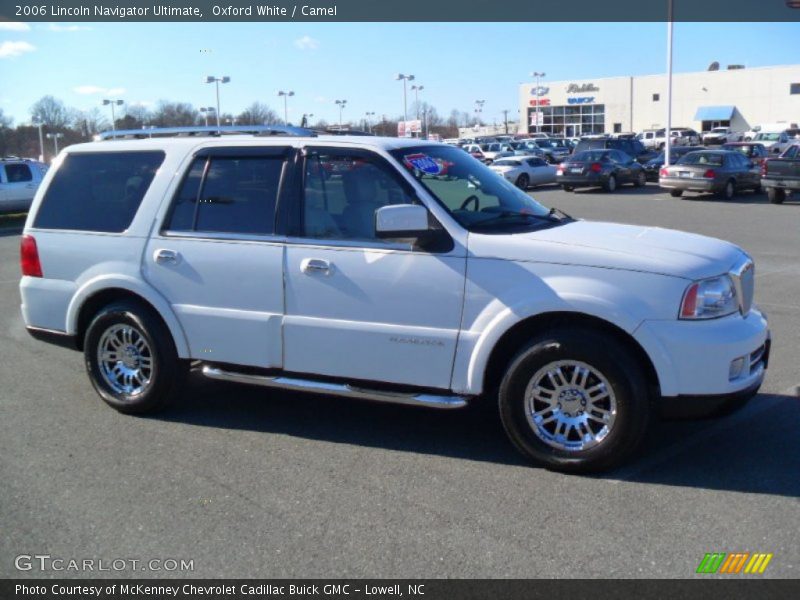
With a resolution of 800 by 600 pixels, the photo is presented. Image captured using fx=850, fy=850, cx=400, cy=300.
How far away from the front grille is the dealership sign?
9661 cm

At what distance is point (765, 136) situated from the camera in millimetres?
58094

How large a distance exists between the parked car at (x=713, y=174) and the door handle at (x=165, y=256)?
2473 cm

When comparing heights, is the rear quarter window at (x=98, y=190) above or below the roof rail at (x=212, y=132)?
below

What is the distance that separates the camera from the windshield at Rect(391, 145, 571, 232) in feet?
17.7

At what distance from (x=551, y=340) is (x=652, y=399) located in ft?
2.24

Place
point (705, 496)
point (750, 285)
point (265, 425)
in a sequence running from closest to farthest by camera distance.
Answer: point (705, 496)
point (750, 285)
point (265, 425)

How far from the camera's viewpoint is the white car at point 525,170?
34250 mm

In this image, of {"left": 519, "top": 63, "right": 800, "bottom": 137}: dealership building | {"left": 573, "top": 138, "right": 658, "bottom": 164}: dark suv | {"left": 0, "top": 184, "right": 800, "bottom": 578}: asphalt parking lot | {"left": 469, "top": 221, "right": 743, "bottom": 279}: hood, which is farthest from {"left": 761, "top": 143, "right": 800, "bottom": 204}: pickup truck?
{"left": 519, "top": 63, "right": 800, "bottom": 137}: dealership building

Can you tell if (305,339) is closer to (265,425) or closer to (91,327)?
(265,425)

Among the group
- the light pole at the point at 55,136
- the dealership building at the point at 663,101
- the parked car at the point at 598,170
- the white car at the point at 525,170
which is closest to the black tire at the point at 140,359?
the parked car at the point at 598,170

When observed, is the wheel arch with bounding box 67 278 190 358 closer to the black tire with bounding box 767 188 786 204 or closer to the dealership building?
the black tire with bounding box 767 188 786 204

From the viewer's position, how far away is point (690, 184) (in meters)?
27.9

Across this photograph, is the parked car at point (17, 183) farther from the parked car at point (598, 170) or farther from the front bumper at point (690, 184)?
the front bumper at point (690, 184)

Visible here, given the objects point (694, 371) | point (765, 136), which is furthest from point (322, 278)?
point (765, 136)
